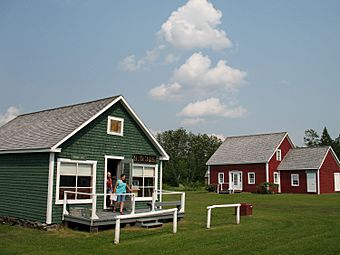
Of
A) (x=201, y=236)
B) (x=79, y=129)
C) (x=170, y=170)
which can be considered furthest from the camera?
(x=170, y=170)

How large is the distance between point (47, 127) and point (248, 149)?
33.1m

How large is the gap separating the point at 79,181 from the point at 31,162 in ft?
7.12

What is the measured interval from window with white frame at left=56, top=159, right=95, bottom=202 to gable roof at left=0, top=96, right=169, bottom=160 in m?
1.05

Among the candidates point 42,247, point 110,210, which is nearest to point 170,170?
point 110,210

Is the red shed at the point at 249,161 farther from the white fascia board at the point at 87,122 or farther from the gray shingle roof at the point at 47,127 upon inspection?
the white fascia board at the point at 87,122

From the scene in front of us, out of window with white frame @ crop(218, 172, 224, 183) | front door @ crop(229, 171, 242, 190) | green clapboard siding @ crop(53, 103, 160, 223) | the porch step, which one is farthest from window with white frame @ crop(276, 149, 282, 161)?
the porch step

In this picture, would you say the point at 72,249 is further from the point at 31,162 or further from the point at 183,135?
the point at 183,135

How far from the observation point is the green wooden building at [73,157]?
56.6 ft

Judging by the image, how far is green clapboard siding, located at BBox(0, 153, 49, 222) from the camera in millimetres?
17250

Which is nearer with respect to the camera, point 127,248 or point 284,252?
point 284,252

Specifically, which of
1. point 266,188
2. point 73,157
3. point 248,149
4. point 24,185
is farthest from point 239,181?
point 24,185

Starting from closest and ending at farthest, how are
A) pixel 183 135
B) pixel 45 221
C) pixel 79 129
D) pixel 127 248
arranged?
1. pixel 127 248
2. pixel 45 221
3. pixel 79 129
4. pixel 183 135

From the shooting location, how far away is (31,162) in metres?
18.0

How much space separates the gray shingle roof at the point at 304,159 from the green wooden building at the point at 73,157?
27.1 metres
